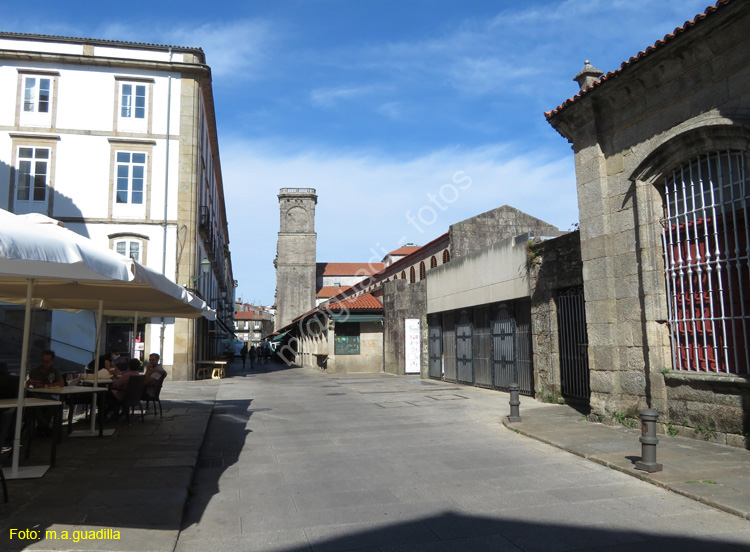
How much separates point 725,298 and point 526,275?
6626mm

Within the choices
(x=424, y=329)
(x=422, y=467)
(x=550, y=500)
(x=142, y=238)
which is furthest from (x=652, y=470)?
(x=142, y=238)

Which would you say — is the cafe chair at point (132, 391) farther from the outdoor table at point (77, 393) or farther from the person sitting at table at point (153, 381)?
the person sitting at table at point (153, 381)

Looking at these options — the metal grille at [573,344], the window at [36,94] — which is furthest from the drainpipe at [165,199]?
the metal grille at [573,344]

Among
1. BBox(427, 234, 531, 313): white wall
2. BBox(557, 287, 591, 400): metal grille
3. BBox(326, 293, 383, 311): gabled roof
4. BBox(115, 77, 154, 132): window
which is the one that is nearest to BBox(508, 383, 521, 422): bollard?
BBox(557, 287, 591, 400): metal grille

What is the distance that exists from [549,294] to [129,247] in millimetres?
16144

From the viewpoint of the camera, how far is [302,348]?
4069 cm

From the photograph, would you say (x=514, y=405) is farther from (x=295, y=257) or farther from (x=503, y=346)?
(x=295, y=257)

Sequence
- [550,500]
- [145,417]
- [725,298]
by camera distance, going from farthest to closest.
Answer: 1. [145,417]
2. [725,298]
3. [550,500]

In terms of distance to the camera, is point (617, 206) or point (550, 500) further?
point (617, 206)

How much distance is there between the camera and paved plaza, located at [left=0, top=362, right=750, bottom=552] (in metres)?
4.52

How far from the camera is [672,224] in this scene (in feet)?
28.9

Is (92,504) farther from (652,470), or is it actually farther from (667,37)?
(667,37)

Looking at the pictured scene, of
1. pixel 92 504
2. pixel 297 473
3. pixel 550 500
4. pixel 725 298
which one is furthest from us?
pixel 725 298

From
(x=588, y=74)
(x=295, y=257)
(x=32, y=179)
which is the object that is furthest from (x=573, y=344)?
(x=295, y=257)
